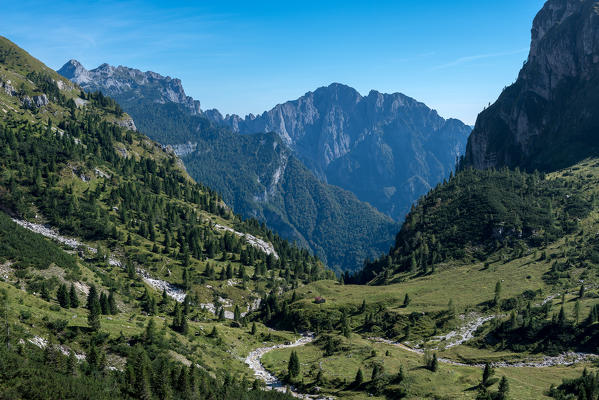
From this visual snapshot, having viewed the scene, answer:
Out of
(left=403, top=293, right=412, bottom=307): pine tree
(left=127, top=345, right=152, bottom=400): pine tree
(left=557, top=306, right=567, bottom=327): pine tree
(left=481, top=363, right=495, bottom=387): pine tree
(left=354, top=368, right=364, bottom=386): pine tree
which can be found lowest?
(left=354, top=368, right=364, bottom=386): pine tree

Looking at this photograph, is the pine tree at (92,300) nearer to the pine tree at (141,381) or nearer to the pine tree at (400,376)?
the pine tree at (141,381)

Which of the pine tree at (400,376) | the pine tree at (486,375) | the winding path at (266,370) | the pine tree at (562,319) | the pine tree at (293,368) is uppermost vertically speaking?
the pine tree at (562,319)

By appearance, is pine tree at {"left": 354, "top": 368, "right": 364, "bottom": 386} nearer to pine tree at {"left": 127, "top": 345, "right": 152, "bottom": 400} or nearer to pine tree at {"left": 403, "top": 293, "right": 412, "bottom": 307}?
pine tree at {"left": 127, "top": 345, "right": 152, "bottom": 400}

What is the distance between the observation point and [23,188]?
7495 inches

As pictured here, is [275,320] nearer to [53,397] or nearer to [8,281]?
[8,281]

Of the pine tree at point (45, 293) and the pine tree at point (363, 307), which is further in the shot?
the pine tree at point (363, 307)

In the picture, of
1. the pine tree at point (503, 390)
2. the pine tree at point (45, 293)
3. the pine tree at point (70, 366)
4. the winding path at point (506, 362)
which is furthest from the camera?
the winding path at point (506, 362)

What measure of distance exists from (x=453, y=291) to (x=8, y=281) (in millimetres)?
165742

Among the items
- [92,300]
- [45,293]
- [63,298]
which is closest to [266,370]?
[92,300]

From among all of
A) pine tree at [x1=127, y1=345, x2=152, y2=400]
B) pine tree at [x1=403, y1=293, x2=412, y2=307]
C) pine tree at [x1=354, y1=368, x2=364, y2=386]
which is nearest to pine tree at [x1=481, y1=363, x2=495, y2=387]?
pine tree at [x1=354, y1=368, x2=364, y2=386]

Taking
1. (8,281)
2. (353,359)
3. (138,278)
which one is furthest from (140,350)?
(138,278)

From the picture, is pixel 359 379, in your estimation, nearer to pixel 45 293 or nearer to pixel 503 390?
pixel 503 390

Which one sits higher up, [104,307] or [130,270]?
[130,270]

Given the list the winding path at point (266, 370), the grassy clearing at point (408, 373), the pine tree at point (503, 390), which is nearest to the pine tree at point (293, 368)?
the grassy clearing at point (408, 373)
